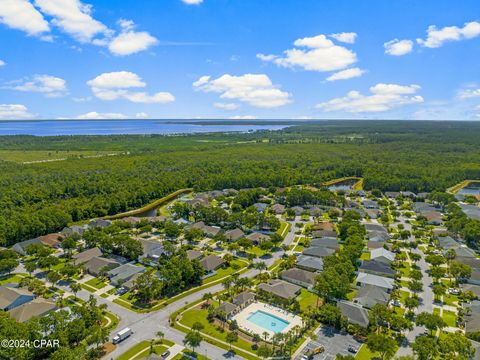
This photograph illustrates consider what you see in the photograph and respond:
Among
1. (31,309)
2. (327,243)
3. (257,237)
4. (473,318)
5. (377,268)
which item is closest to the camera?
(473,318)

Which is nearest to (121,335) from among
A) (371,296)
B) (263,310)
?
(263,310)

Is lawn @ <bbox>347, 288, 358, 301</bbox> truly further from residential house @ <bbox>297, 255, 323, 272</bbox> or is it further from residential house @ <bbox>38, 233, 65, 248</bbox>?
residential house @ <bbox>38, 233, 65, 248</bbox>

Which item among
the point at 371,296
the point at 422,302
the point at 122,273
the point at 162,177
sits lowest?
the point at 422,302

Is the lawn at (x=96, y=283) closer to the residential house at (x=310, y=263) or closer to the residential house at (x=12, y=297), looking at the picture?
the residential house at (x=12, y=297)

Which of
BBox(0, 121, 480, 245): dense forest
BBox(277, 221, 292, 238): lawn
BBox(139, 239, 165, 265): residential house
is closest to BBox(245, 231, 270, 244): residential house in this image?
BBox(277, 221, 292, 238): lawn

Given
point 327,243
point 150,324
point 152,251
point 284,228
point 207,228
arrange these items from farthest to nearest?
point 284,228, point 207,228, point 327,243, point 152,251, point 150,324

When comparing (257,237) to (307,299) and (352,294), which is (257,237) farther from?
(352,294)

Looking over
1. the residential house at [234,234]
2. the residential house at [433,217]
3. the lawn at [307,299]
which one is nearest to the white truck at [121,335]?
the lawn at [307,299]
